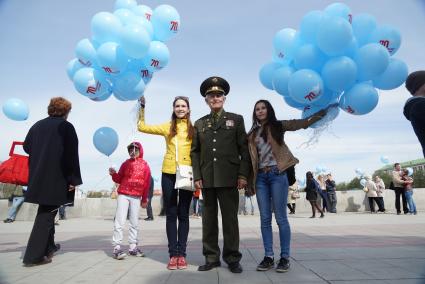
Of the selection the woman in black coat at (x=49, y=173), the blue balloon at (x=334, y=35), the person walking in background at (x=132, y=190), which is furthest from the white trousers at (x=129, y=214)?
the blue balloon at (x=334, y=35)

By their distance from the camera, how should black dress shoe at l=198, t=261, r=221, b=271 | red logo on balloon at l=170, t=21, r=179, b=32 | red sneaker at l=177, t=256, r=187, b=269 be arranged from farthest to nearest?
1. red logo on balloon at l=170, t=21, r=179, b=32
2. red sneaker at l=177, t=256, r=187, b=269
3. black dress shoe at l=198, t=261, r=221, b=271

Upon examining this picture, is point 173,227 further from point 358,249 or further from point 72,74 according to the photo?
point 72,74

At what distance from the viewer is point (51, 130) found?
4.68 meters

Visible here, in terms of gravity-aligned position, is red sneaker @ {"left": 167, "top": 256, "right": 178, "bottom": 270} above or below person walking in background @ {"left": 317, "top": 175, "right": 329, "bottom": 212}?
below

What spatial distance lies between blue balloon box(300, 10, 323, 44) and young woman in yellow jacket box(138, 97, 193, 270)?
73.0 inches

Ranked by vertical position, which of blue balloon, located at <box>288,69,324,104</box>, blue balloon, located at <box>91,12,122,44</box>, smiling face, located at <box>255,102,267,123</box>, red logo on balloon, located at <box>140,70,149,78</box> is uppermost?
blue balloon, located at <box>91,12,122,44</box>

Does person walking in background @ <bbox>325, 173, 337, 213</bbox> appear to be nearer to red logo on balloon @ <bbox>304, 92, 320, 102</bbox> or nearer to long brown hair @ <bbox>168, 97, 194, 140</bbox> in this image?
red logo on balloon @ <bbox>304, 92, 320, 102</bbox>

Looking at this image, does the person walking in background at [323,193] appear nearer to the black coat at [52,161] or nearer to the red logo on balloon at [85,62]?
the red logo on balloon at [85,62]

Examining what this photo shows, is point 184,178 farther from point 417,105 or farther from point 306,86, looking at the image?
point 417,105

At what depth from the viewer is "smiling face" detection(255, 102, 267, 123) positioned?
14.1 feet

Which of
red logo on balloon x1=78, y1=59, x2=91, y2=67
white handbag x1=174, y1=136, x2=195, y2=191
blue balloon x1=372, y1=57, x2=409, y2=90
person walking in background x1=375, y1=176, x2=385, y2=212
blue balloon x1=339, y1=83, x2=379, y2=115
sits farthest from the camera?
person walking in background x1=375, y1=176, x2=385, y2=212

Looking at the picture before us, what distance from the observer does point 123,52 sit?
17.4 feet

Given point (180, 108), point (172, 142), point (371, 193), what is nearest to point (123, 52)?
point (180, 108)

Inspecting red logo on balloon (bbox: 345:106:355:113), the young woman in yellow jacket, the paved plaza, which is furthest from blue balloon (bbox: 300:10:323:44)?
the paved plaza
